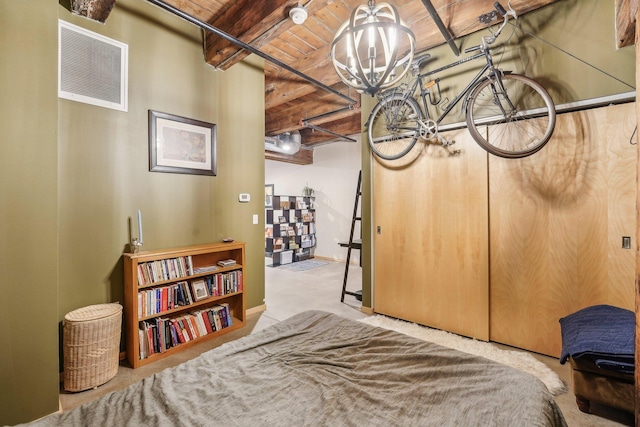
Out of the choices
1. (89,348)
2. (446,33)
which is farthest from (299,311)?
(446,33)

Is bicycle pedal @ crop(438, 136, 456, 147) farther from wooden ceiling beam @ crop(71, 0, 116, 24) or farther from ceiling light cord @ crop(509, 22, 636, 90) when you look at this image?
wooden ceiling beam @ crop(71, 0, 116, 24)

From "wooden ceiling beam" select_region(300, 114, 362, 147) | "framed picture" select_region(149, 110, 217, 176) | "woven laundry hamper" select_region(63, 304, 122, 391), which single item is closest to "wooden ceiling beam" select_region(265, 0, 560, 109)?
"framed picture" select_region(149, 110, 217, 176)

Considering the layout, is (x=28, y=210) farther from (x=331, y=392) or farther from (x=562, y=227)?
(x=562, y=227)

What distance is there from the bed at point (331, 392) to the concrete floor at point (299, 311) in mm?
1160

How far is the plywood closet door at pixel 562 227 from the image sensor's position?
212 cm

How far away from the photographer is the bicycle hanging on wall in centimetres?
231

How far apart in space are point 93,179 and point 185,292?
126 cm

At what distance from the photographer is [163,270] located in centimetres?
252

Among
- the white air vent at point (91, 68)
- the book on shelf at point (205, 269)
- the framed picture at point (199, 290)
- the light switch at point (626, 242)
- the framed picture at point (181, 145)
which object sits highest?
the white air vent at point (91, 68)

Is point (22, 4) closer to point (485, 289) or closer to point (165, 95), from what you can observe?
point (165, 95)

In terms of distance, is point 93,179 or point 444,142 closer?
point 93,179

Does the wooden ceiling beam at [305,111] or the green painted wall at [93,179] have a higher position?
the wooden ceiling beam at [305,111]

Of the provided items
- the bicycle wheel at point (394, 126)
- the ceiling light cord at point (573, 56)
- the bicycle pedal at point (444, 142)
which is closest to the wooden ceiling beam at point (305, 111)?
the bicycle wheel at point (394, 126)

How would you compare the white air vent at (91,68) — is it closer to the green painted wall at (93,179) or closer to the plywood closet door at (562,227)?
the green painted wall at (93,179)
